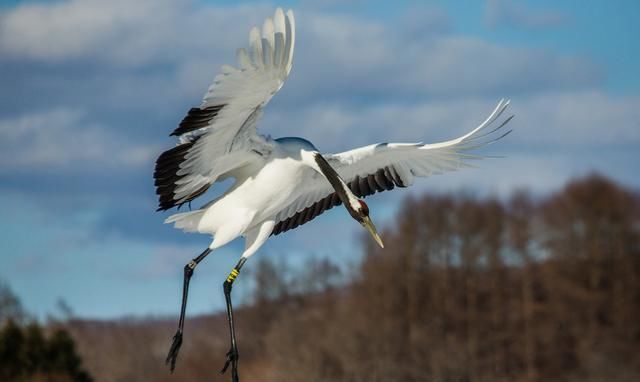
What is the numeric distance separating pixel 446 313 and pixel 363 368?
26.3 m

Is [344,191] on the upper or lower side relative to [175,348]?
upper

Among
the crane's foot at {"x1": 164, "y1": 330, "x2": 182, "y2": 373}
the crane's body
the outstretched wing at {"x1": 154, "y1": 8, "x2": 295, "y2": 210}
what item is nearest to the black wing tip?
the outstretched wing at {"x1": 154, "y1": 8, "x2": 295, "y2": 210}

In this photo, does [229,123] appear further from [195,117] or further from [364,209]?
[364,209]

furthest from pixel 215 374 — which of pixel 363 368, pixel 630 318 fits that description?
pixel 630 318

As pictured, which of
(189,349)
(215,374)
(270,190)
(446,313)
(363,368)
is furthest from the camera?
(446,313)

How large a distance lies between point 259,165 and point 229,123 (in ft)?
3.07

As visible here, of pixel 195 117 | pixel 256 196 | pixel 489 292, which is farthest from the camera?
pixel 489 292

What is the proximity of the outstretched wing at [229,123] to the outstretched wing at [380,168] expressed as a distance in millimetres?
1559

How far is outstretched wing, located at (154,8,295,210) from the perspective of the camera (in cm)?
1127

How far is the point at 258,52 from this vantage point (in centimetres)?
1125

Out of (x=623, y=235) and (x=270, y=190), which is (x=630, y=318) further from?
(x=270, y=190)

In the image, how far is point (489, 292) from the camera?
8150 centimetres

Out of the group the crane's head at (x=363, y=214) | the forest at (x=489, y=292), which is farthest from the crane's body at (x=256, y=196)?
the forest at (x=489, y=292)

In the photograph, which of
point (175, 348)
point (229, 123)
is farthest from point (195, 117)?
point (175, 348)
